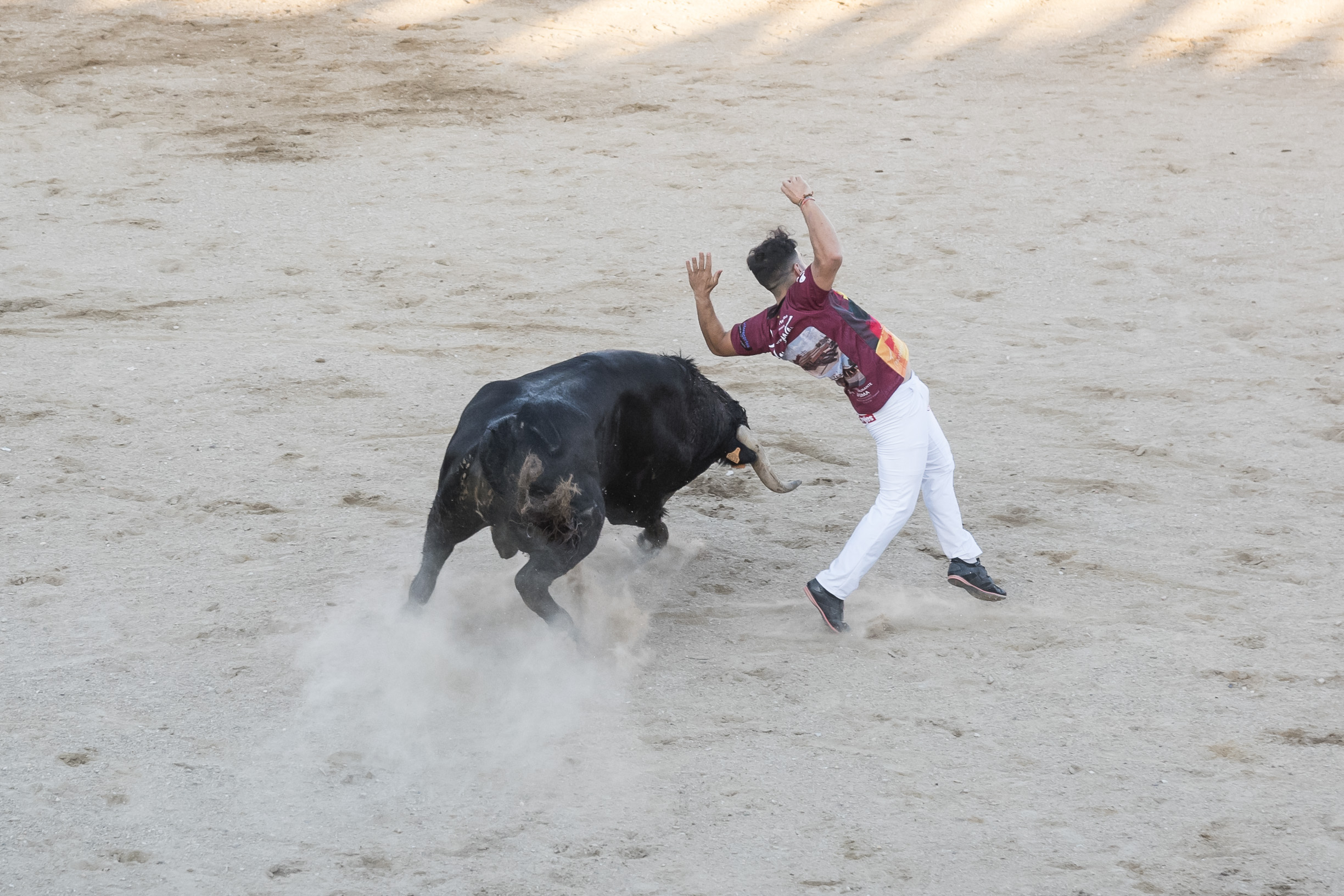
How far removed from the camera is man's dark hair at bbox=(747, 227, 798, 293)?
4195 millimetres

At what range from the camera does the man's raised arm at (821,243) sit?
3.93m

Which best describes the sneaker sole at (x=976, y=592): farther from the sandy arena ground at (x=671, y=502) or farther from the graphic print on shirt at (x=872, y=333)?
the graphic print on shirt at (x=872, y=333)

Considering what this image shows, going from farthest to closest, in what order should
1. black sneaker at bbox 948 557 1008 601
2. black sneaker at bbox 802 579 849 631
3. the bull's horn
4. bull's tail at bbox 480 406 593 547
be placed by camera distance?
1. the bull's horn
2. black sneaker at bbox 948 557 1008 601
3. black sneaker at bbox 802 579 849 631
4. bull's tail at bbox 480 406 593 547

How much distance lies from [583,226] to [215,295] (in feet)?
8.29

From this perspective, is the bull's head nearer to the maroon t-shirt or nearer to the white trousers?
the white trousers

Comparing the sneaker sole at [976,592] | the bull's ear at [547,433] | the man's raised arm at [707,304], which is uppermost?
the man's raised arm at [707,304]

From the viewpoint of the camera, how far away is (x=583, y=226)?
861 centimetres

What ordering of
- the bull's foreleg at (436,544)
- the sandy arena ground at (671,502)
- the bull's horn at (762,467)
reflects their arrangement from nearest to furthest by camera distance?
the sandy arena ground at (671,502) < the bull's foreleg at (436,544) < the bull's horn at (762,467)

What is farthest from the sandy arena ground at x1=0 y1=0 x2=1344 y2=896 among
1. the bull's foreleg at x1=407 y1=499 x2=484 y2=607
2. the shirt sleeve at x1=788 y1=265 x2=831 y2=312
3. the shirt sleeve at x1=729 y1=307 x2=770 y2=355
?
the shirt sleeve at x1=788 y1=265 x2=831 y2=312

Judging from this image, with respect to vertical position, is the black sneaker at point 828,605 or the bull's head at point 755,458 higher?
the bull's head at point 755,458

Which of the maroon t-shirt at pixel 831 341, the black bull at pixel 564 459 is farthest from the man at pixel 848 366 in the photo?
the black bull at pixel 564 459

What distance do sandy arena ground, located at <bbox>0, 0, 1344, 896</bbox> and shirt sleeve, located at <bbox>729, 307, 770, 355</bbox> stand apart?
41.7 inches

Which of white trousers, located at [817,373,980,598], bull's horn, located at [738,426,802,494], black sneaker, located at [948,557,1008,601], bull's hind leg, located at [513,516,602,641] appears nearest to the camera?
bull's hind leg, located at [513,516,602,641]

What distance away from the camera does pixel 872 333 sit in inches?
168
